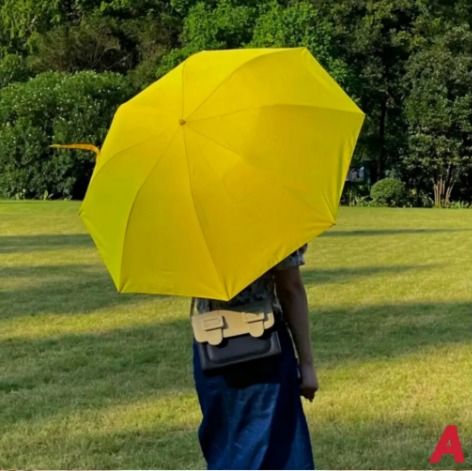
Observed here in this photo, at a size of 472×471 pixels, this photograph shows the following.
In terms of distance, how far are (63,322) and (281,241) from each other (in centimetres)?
510

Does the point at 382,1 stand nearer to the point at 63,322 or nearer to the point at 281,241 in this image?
the point at 63,322

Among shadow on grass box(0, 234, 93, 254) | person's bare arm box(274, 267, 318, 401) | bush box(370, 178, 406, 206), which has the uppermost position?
person's bare arm box(274, 267, 318, 401)

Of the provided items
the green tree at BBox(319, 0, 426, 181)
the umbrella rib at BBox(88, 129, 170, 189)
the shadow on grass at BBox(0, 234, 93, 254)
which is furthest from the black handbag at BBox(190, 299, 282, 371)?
the green tree at BBox(319, 0, 426, 181)

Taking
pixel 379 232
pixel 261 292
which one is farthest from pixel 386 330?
pixel 379 232

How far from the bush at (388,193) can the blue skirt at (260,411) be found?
29.6 meters

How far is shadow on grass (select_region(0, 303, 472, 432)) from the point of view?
5079 millimetres

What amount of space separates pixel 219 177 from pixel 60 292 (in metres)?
6.74

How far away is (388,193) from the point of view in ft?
105

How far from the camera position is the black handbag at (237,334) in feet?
8.45

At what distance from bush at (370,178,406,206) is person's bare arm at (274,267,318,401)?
29554mm

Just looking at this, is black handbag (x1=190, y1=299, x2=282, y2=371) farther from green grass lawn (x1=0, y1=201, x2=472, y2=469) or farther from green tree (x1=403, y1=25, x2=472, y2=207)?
green tree (x1=403, y1=25, x2=472, y2=207)

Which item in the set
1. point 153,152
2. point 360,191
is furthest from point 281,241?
point 360,191

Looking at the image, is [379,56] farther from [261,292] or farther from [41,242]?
[261,292]

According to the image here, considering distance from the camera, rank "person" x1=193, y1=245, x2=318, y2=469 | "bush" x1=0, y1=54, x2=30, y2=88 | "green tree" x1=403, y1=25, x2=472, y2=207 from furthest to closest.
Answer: "bush" x1=0, y1=54, x2=30, y2=88, "green tree" x1=403, y1=25, x2=472, y2=207, "person" x1=193, y1=245, x2=318, y2=469
